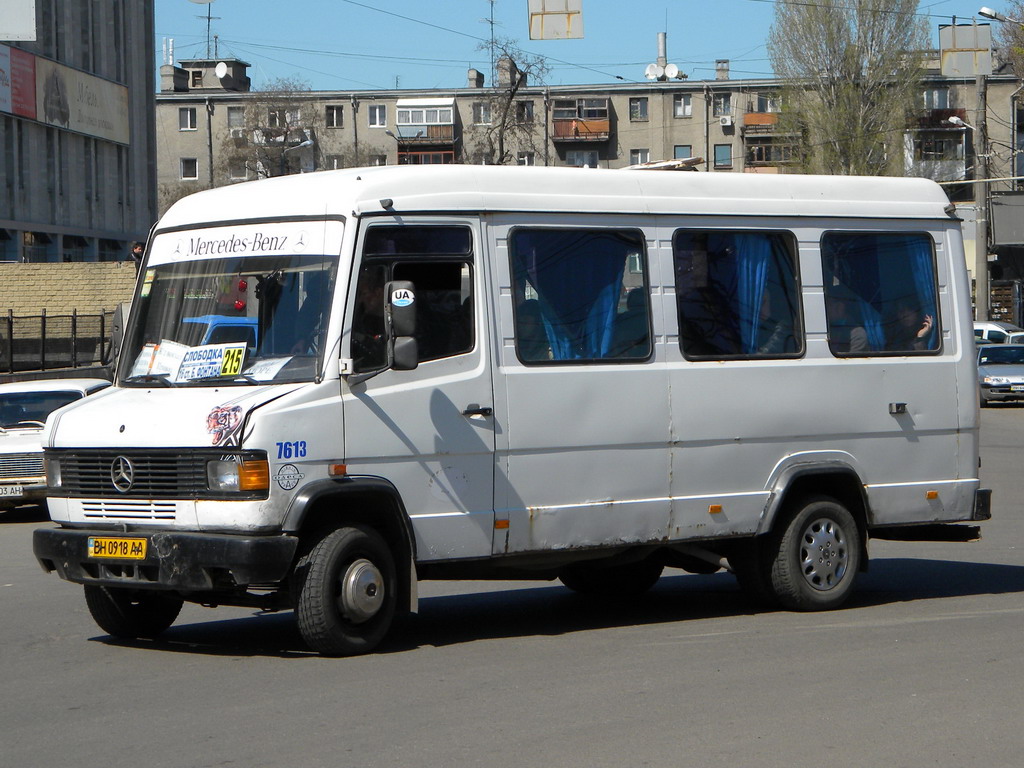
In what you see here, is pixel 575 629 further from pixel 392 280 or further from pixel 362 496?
pixel 392 280

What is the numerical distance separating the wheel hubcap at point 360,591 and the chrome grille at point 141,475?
0.90 metres

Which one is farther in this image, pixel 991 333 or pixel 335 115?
pixel 335 115

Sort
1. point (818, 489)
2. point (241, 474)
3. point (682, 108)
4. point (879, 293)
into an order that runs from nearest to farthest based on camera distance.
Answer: point (241, 474) → point (818, 489) → point (879, 293) → point (682, 108)

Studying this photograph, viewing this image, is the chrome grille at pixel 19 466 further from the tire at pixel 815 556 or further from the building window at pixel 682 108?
the building window at pixel 682 108

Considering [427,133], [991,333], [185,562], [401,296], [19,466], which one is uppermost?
[427,133]

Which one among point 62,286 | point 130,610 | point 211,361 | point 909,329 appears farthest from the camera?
point 62,286

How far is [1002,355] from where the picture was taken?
37094 mm

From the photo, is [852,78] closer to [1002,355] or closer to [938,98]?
[938,98]

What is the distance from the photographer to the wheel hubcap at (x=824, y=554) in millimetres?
10164

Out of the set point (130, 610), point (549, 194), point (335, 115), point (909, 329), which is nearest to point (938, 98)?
point (335, 115)

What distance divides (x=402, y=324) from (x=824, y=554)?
3.64 meters

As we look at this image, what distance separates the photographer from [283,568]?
7961 mm

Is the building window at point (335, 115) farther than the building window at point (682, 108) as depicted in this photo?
Yes

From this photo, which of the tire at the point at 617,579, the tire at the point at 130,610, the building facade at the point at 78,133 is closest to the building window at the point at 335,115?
the building facade at the point at 78,133
